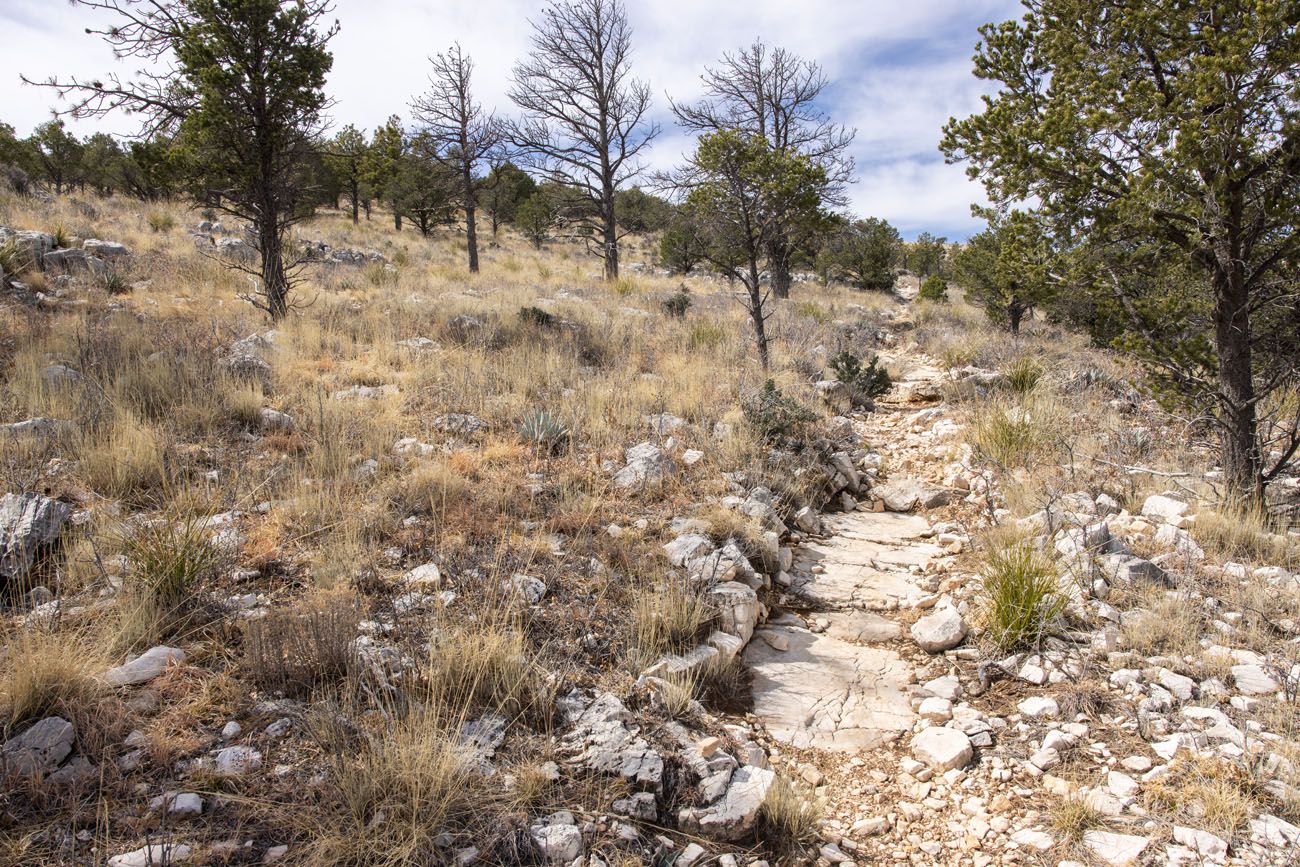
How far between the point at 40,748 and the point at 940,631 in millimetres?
4166

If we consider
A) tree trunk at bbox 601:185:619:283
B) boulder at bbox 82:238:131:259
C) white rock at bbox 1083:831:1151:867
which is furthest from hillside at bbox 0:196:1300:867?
tree trunk at bbox 601:185:619:283

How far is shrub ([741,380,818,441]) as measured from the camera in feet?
20.9

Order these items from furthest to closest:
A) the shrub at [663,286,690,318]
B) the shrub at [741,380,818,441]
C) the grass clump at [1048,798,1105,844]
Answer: the shrub at [663,286,690,318]
the shrub at [741,380,818,441]
the grass clump at [1048,798,1105,844]

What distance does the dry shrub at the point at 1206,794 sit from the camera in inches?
87.0

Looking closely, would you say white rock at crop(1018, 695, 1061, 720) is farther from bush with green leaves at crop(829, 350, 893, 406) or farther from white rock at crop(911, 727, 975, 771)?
bush with green leaves at crop(829, 350, 893, 406)

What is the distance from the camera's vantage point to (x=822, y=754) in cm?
299

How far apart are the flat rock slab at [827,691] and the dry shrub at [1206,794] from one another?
1.02 meters

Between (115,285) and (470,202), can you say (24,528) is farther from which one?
(470,202)

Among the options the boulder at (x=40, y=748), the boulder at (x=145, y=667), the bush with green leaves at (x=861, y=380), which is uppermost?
the bush with green leaves at (x=861, y=380)

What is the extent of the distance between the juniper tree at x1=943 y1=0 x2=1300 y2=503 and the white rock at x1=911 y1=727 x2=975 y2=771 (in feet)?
10.9

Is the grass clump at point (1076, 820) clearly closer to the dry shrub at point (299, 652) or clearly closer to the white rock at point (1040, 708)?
the white rock at point (1040, 708)

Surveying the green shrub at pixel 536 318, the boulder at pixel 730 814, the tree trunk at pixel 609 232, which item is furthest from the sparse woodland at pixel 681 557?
the tree trunk at pixel 609 232

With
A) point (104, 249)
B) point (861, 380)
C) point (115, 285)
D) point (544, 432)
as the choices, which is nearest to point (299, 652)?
point (544, 432)

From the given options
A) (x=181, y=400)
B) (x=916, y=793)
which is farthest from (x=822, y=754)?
(x=181, y=400)
